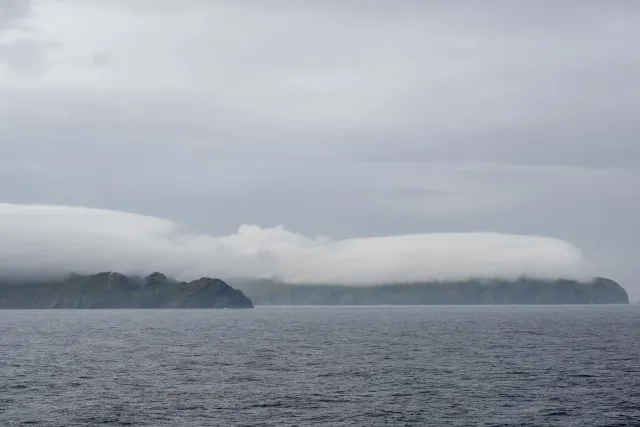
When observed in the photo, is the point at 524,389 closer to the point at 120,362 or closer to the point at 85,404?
the point at 85,404

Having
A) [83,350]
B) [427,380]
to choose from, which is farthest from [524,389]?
[83,350]

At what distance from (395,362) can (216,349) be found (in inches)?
2071

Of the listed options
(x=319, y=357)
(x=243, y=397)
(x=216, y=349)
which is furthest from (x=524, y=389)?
(x=216, y=349)

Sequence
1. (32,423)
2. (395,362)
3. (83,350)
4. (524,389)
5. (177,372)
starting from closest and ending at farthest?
(32,423), (524,389), (177,372), (395,362), (83,350)

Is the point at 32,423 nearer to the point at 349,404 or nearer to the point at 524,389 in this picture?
the point at 349,404

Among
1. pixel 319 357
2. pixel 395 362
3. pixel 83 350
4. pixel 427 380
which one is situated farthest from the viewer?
pixel 83 350

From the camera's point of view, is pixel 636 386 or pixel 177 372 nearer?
pixel 636 386

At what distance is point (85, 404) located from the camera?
91.7m

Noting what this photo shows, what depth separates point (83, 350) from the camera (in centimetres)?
17200

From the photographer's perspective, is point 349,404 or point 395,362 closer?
point 349,404

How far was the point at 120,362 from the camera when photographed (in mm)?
142500

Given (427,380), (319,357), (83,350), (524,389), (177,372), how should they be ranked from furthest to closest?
(83,350)
(319,357)
(177,372)
(427,380)
(524,389)

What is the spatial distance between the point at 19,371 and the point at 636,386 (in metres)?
96.4

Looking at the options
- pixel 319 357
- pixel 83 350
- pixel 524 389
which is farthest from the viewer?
pixel 83 350
